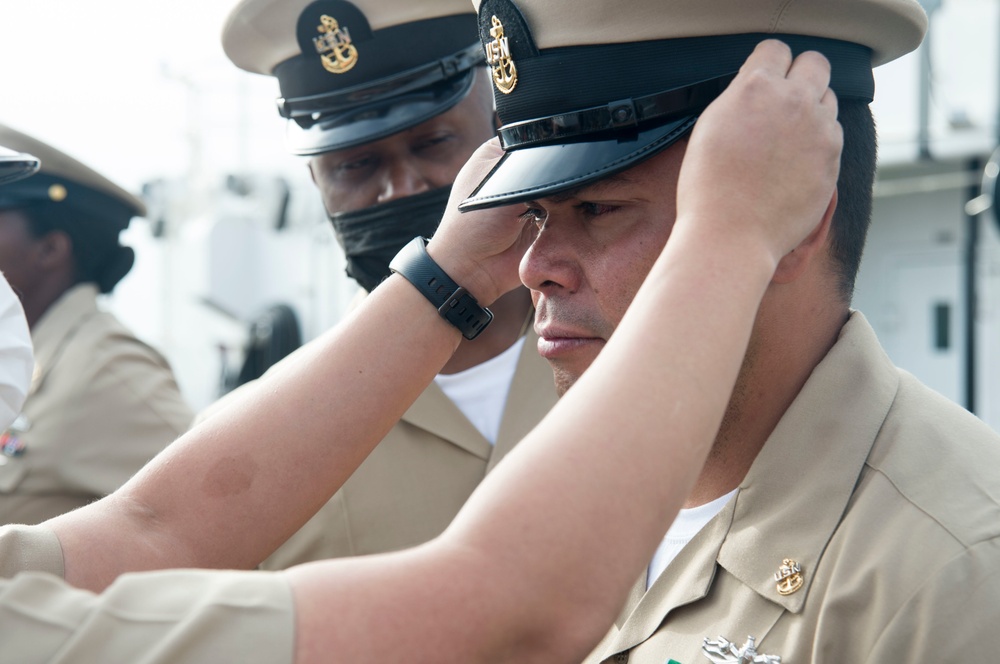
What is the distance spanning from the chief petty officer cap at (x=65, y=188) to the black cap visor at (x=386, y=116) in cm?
158

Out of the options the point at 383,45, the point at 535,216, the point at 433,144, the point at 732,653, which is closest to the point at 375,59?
the point at 383,45

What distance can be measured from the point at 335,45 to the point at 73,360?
1.73 m

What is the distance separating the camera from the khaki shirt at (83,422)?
154 inches

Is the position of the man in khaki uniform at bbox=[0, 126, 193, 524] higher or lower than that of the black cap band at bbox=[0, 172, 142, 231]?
lower

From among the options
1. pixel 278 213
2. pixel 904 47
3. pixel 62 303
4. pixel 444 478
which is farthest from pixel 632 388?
pixel 278 213

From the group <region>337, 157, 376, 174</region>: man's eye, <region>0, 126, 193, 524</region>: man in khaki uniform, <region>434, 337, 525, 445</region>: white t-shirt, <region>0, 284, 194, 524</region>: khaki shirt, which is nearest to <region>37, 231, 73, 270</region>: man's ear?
<region>0, 126, 193, 524</region>: man in khaki uniform

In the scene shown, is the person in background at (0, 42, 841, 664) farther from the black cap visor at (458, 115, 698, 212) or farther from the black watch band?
the black watch band

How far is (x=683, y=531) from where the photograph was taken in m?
2.08

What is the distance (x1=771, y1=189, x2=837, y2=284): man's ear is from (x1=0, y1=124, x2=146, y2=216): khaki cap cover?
3.21 metres

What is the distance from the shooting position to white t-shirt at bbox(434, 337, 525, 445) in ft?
9.95

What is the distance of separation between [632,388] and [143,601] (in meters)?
0.61

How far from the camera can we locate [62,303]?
445 cm

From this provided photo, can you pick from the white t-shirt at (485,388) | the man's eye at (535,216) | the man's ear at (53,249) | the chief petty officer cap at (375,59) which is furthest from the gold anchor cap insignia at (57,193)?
the man's eye at (535,216)

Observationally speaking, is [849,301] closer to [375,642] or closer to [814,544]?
[814,544]
